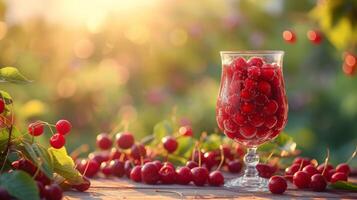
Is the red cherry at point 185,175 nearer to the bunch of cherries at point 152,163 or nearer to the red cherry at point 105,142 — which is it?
the bunch of cherries at point 152,163

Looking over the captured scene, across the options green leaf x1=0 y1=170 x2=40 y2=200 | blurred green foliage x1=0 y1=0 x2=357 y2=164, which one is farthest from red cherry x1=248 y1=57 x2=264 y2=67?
blurred green foliage x1=0 y1=0 x2=357 y2=164

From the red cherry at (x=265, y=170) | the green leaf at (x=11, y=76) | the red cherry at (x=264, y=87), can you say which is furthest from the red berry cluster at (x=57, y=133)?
the red cherry at (x=265, y=170)

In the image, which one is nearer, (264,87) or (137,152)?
(264,87)

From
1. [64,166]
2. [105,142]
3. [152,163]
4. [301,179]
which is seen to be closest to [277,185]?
[301,179]

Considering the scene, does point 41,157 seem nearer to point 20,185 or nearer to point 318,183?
point 20,185

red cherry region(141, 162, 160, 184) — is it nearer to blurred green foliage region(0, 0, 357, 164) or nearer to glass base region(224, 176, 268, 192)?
glass base region(224, 176, 268, 192)

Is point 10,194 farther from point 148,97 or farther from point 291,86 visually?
point 291,86

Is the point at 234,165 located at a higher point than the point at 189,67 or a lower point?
lower

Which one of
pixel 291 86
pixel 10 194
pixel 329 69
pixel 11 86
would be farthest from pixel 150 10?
pixel 10 194
